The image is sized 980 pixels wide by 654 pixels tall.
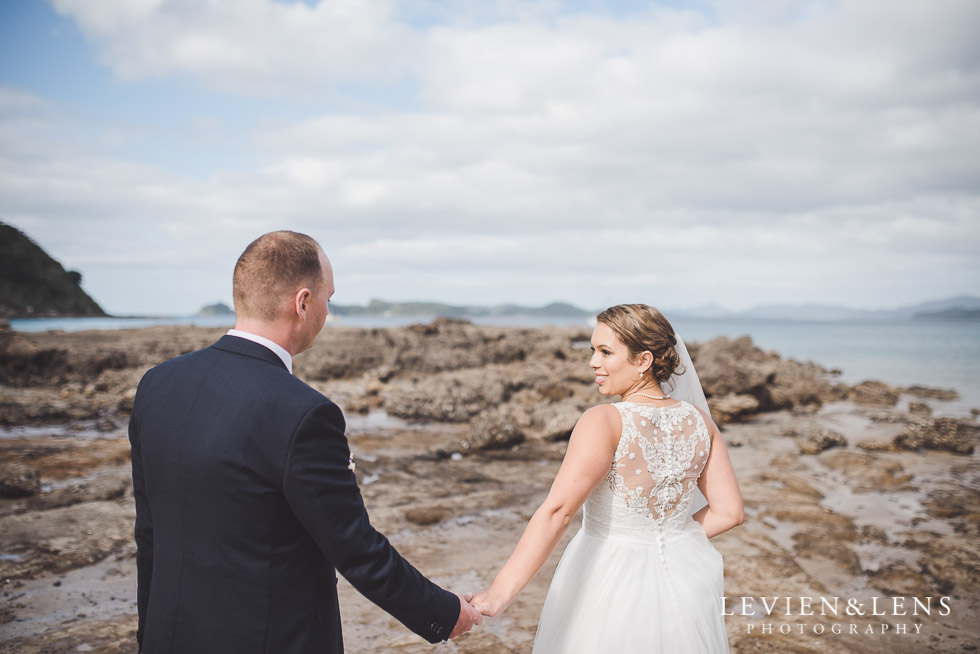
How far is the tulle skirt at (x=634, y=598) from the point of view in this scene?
2.57 metres

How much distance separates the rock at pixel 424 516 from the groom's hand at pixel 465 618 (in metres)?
4.40

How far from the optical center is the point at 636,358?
273 cm

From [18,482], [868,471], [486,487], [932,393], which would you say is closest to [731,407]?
[868,471]

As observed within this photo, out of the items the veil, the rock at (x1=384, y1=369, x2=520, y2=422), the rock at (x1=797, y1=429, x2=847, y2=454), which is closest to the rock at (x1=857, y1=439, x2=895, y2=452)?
the rock at (x1=797, y1=429, x2=847, y2=454)

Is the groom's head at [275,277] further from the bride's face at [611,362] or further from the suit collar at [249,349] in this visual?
the bride's face at [611,362]

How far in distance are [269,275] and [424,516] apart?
5205 millimetres

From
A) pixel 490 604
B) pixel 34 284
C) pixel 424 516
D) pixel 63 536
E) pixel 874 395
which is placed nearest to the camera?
pixel 490 604

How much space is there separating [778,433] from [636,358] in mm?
11511

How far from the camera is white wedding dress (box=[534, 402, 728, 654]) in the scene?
102 inches

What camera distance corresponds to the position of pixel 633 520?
8.82 ft

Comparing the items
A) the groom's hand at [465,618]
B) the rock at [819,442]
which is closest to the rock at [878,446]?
the rock at [819,442]

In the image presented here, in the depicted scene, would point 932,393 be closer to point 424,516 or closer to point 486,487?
point 486,487

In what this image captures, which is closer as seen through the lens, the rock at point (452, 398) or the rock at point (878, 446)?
the rock at point (878, 446)

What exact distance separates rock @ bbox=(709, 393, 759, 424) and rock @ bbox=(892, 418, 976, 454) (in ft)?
10.2
